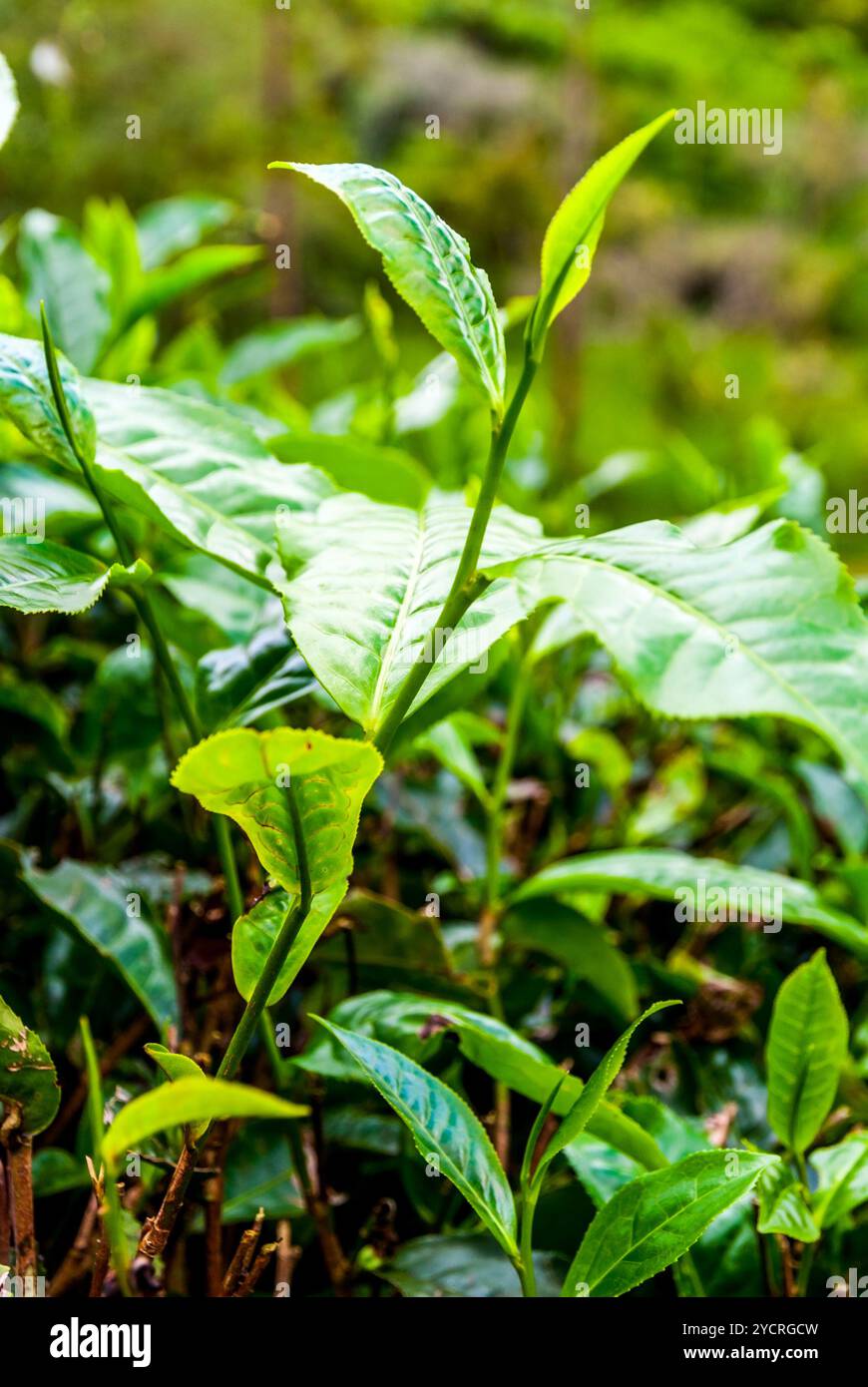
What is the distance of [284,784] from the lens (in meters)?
0.34

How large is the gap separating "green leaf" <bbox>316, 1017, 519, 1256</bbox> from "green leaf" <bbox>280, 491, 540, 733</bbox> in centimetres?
12

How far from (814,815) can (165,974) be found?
0.65m

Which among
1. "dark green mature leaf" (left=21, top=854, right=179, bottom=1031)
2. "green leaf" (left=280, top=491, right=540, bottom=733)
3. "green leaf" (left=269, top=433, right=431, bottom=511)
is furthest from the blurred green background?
"green leaf" (left=280, top=491, right=540, bottom=733)

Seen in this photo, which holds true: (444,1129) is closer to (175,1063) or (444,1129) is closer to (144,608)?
(175,1063)

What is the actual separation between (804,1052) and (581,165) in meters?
6.43

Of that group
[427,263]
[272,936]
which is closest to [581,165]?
[427,263]

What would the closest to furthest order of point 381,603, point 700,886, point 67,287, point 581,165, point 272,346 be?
point 381,603, point 700,886, point 67,287, point 272,346, point 581,165

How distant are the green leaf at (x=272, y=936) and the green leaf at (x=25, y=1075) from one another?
0.24 feet

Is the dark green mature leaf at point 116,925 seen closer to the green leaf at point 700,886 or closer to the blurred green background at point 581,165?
the green leaf at point 700,886

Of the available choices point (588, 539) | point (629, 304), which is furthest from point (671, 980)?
point (629, 304)

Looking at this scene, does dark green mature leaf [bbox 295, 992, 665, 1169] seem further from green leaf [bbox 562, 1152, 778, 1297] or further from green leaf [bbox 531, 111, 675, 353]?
green leaf [bbox 531, 111, 675, 353]

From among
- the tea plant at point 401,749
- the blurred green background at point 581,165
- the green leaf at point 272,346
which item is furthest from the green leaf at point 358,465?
the blurred green background at point 581,165

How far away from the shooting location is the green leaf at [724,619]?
350 millimetres
